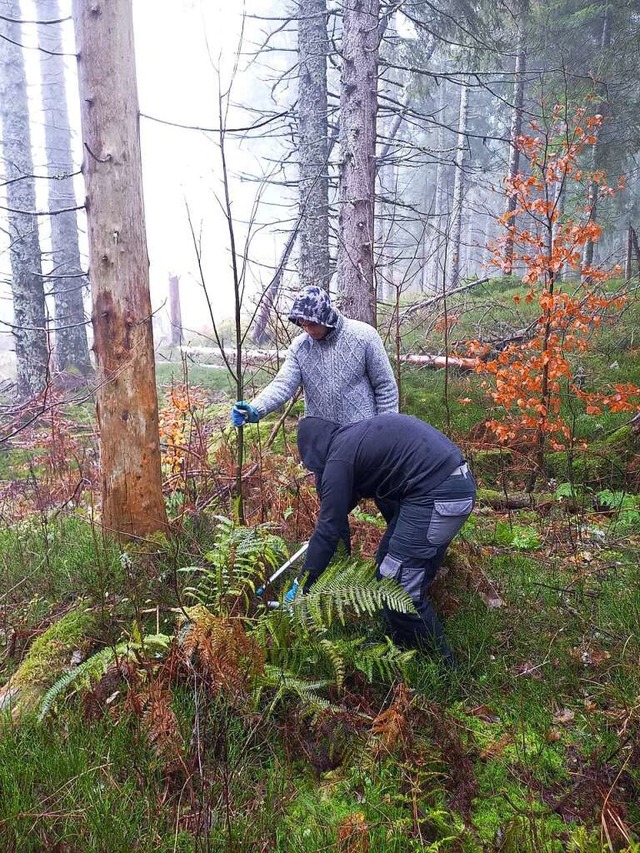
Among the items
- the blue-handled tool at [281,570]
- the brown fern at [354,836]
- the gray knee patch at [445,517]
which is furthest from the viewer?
the blue-handled tool at [281,570]

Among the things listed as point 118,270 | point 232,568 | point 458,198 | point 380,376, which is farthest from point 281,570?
point 458,198

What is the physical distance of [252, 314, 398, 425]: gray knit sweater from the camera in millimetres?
3893

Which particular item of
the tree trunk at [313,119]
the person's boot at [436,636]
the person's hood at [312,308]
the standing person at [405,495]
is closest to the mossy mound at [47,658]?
the standing person at [405,495]

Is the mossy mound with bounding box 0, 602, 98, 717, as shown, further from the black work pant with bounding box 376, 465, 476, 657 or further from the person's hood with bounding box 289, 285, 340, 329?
the person's hood with bounding box 289, 285, 340, 329

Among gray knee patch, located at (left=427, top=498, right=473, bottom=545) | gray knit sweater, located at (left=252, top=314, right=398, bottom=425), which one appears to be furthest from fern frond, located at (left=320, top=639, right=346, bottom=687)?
gray knit sweater, located at (left=252, top=314, right=398, bottom=425)

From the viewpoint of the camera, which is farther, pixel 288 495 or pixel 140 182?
pixel 288 495

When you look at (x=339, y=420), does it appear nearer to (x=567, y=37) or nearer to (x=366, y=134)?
(x=366, y=134)

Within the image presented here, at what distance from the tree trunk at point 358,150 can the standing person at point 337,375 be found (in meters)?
2.60

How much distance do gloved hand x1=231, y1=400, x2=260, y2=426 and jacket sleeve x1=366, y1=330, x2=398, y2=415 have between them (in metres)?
0.91

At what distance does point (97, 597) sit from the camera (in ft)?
11.5

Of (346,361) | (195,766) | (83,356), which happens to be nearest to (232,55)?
(346,361)

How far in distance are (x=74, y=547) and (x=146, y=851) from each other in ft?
8.18

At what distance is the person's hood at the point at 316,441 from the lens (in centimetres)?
361

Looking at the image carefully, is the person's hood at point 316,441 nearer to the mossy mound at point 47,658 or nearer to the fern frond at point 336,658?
the fern frond at point 336,658
